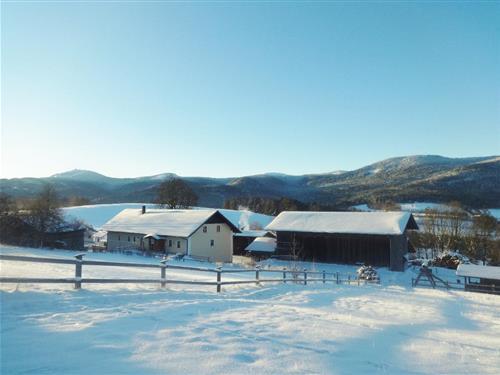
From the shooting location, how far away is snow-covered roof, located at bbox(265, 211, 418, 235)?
114ft

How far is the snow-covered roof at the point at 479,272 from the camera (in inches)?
928

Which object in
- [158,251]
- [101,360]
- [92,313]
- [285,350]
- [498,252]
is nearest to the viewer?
[101,360]

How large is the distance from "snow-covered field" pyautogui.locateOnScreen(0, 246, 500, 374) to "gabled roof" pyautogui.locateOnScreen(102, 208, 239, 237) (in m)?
29.2

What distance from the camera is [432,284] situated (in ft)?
76.4

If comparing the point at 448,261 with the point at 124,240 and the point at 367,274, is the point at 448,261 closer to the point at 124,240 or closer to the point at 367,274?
the point at 367,274

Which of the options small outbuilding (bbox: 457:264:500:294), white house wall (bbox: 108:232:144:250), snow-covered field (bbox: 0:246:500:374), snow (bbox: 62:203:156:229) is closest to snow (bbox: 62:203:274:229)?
snow (bbox: 62:203:156:229)

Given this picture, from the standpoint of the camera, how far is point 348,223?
37.3 metres

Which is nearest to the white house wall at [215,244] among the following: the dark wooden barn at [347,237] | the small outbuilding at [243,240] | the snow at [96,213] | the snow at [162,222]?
the snow at [162,222]

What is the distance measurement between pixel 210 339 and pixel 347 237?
32.7 meters

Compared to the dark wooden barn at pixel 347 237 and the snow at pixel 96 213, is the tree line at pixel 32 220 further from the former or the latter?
the snow at pixel 96 213

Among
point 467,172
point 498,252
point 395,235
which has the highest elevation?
point 467,172

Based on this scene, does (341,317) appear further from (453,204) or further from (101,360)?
(453,204)

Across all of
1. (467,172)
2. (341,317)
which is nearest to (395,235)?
(341,317)

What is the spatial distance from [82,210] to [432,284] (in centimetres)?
8724
